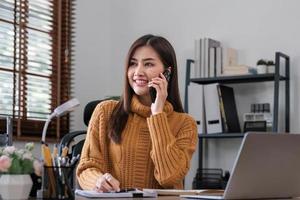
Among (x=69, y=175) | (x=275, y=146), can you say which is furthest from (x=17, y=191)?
(x=275, y=146)

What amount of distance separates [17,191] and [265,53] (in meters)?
2.82

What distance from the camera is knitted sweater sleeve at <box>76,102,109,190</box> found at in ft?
5.81

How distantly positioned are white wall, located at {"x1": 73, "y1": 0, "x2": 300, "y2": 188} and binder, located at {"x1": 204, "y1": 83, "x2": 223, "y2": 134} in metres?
0.24

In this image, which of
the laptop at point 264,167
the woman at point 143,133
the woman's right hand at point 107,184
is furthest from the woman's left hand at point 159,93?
the laptop at point 264,167

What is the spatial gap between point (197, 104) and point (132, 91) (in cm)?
177

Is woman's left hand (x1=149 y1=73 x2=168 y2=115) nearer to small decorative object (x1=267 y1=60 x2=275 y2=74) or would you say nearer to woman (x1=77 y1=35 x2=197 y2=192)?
woman (x1=77 y1=35 x2=197 y2=192)

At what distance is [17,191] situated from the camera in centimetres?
112

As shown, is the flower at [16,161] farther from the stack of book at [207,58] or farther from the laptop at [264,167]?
the stack of book at [207,58]

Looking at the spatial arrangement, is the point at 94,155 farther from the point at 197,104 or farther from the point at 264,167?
the point at 197,104

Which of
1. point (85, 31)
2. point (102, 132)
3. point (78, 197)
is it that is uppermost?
Answer: point (85, 31)

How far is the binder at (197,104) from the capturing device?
366cm

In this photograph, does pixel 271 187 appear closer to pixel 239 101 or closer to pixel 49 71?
pixel 239 101

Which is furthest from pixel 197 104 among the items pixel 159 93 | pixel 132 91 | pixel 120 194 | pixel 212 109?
pixel 120 194

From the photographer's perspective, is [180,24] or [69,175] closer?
[69,175]
